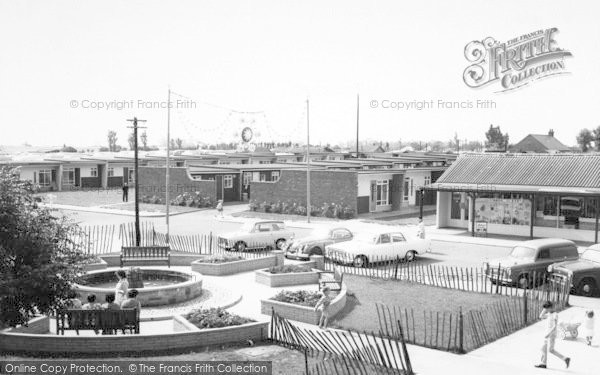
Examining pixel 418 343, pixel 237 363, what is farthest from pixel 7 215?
pixel 418 343

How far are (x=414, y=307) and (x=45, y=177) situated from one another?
48.6m

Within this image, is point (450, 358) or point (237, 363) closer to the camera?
point (237, 363)

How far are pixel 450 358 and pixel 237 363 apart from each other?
179 inches

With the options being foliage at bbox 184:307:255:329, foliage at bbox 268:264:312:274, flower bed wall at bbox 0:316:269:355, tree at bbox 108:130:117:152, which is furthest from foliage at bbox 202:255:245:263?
tree at bbox 108:130:117:152

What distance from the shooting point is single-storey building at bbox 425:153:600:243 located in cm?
3294

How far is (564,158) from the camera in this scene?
120ft

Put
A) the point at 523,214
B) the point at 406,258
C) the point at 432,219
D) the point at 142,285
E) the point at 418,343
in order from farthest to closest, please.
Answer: the point at 432,219 → the point at 523,214 → the point at 406,258 → the point at 142,285 → the point at 418,343

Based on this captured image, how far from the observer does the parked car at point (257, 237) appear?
2855cm

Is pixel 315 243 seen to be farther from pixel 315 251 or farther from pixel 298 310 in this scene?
pixel 298 310

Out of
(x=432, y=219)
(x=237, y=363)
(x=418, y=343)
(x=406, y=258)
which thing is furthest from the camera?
(x=432, y=219)

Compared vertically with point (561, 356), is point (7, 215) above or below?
above

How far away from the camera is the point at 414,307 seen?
18.5m

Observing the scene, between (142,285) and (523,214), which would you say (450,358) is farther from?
(523,214)

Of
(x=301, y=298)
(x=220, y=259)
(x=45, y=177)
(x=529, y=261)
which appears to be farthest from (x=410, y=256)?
(x=45, y=177)
